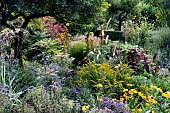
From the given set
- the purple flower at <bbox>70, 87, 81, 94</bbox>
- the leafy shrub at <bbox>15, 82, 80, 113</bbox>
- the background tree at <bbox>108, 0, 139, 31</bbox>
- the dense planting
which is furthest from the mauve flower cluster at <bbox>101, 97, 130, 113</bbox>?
the background tree at <bbox>108, 0, 139, 31</bbox>

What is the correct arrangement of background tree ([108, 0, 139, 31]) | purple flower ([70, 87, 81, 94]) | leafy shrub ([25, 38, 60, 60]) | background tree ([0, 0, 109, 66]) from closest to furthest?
purple flower ([70, 87, 81, 94])
background tree ([0, 0, 109, 66])
leafy shrub ([25, 38, 60, 60])
background tree ([108, 0, 139, 31])

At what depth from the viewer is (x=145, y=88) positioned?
5.12 metres

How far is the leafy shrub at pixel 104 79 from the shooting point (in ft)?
16.5

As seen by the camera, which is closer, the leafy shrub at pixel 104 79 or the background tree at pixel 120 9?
the leafy shrub at pixel 104 79

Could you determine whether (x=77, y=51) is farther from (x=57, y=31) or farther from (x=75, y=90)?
(x=75, y=90)

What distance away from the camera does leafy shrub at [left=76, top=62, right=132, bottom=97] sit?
5031 mm

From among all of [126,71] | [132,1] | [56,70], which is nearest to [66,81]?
[56,70]

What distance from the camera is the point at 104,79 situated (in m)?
5.11

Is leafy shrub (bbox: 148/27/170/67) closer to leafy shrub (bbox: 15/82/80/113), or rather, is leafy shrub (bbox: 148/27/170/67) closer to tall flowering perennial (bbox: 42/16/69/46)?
tall flowering perennial (bbox: 42/16/69/46)

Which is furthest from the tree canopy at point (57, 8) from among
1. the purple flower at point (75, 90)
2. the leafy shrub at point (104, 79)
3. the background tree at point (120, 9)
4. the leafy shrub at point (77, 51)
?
the background tree at point (120, 9)

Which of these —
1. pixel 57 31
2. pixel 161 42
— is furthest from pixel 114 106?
pixel 161 42

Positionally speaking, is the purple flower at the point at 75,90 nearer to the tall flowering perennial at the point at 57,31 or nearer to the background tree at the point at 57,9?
the background tree at the point at 57,9

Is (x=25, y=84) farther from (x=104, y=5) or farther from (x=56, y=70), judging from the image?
(x=104, y=5)

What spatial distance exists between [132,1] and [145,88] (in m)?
12.2
